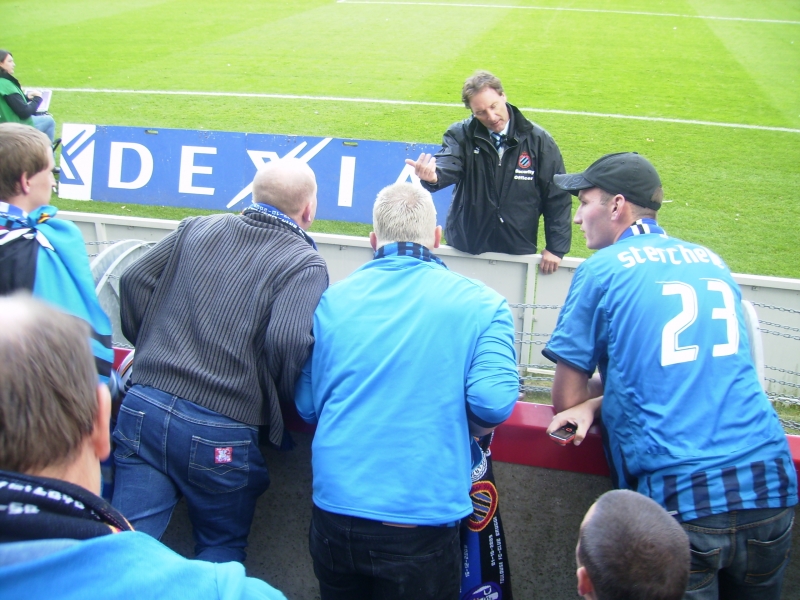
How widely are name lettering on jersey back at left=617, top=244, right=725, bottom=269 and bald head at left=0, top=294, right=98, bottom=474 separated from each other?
62.4 inches

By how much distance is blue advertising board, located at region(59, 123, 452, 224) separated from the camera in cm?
616

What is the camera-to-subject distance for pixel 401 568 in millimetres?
1861

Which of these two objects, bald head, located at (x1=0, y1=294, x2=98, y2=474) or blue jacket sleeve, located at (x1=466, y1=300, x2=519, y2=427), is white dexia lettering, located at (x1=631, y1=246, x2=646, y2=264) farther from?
bald head, located at (x1=0, y1=294, x2=98, y2=474)

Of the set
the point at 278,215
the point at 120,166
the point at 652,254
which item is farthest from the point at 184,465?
the point at 120,166

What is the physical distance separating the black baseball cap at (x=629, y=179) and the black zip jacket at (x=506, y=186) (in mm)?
2113

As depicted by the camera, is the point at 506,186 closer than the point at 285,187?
No

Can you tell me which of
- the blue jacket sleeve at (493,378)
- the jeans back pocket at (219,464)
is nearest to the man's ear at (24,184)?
the jeans back pocket at (219,464)

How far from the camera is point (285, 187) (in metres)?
2.30

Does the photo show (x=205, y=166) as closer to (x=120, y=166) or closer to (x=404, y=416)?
(x=120, y=166)

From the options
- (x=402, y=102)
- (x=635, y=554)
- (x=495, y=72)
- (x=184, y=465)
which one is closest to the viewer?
(x=635, y=554)

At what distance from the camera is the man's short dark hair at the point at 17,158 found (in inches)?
90.9

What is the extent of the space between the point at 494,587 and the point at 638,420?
30.6 inches

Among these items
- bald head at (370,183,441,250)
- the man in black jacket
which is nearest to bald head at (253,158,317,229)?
bald head at (370,183,441,250)

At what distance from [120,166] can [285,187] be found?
5.17 meters
